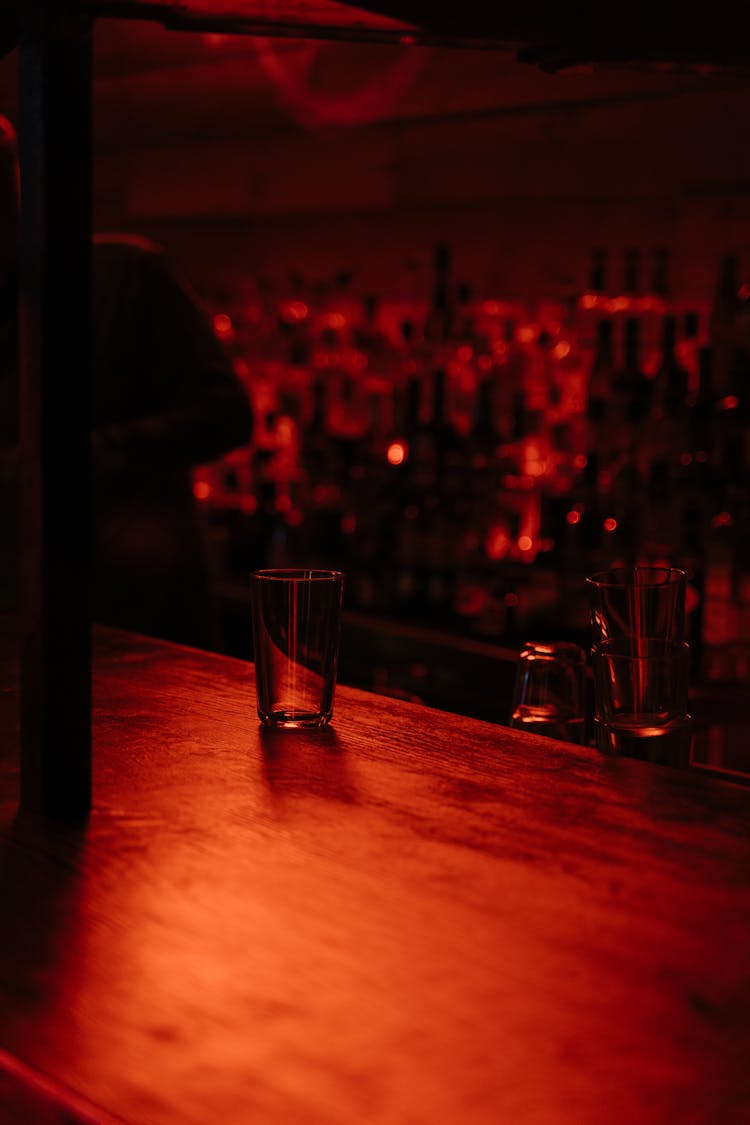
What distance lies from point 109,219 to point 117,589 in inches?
74.3

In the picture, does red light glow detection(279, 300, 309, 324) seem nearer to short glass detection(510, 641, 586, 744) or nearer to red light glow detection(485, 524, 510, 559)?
red light glow detection(485, 524, 510, 559)

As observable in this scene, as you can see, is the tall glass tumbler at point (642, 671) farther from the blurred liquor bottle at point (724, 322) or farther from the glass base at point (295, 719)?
the blurred liquor bottle at point (724, 322)

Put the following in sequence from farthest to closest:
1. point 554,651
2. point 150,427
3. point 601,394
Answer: point 601,394 → point 150,427 → point 554,651

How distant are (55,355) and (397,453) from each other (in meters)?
2.31

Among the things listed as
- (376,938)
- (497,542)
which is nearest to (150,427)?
(497,542)

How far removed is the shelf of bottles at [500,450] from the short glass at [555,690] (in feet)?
4.68

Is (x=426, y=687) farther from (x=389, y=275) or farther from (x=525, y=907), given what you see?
(x=525, y=907)

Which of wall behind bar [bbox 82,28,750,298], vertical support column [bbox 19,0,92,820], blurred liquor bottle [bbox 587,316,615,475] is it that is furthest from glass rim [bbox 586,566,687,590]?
blurred liquor bottle [bbox 587,316,615,475]

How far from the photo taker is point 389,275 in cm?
326

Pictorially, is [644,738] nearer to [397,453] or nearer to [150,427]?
[150,427]

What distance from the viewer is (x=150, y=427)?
2.03m

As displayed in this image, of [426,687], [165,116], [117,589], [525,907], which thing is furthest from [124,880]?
[165,116]

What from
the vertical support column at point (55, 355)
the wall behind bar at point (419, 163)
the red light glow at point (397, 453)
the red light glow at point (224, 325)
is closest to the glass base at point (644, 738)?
the vertical support column at point (55, 355)

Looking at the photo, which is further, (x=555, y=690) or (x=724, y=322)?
(x=724, y=322)
